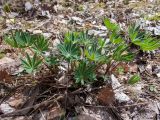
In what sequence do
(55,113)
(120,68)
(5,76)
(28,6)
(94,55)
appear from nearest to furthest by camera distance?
(94,55) → (55,113) → (5,76) → (120,68) → (28,6)

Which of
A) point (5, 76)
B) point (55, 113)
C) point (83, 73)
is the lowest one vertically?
point (55, 113)

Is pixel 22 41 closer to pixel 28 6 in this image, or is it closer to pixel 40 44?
pixel 40 44

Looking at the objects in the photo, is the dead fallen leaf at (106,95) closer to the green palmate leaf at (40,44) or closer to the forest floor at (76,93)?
the forest floor at (76,93)

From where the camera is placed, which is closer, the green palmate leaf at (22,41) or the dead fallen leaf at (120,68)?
the green palmate leaf at (22,41)

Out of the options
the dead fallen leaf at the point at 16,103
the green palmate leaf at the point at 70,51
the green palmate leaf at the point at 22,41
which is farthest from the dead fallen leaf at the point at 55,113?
the green palmate leaf at the point at 22,41

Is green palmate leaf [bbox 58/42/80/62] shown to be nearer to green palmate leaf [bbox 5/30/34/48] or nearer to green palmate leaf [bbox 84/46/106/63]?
green palmate leaf [bbox 84/46/106/63]

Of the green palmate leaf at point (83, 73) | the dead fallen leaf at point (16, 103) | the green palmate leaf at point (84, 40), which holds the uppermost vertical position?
the green palmate leaf at point (84, 40)

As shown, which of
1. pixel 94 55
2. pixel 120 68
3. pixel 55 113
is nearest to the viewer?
pixel 94 55

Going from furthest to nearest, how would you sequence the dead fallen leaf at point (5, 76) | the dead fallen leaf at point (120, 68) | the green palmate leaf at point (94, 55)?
1. the dead fallen leaf at point (120, 68)
2. the dead fallen leaf at point (5, 76)
3. the green palmate leaf at point (94, 55)

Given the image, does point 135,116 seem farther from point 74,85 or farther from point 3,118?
point 3,118

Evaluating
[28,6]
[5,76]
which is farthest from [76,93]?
[28,6]

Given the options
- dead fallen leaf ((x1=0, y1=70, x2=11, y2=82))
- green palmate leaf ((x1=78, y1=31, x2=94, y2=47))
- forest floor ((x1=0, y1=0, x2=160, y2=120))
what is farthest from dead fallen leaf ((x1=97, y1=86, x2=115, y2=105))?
dead fallen leaf ((x1=0, y1=70, x2=11, y2=82))

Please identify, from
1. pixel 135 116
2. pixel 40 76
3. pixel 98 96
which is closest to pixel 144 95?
pixel 135 116
